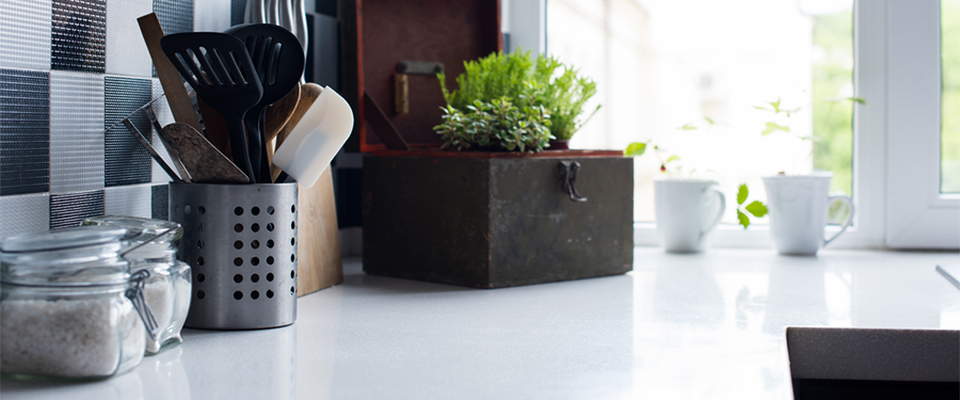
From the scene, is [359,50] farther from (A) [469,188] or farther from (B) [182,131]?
(B) [182,131]

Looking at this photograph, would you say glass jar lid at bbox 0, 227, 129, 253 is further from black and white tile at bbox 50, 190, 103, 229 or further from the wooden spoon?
Answer: the wooden spoon

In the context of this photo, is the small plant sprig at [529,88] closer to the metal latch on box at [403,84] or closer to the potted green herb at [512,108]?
the potted green herb at [512,108]

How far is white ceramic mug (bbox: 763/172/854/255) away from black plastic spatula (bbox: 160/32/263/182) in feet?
3.15

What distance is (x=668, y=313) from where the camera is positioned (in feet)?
2.83

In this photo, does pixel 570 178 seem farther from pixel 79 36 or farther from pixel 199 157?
pixel 79 36

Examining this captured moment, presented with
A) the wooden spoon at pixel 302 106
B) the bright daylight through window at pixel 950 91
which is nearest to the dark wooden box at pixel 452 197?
the wooden spoon at pixel 302 106

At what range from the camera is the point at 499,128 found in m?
1.02

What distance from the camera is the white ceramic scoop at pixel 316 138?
77 centimetres

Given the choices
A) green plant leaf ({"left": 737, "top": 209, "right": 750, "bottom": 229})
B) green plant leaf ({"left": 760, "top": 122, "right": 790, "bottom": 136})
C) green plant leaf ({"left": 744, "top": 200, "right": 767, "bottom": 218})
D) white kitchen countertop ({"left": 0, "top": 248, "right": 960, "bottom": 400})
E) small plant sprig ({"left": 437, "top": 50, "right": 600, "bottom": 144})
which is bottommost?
white kitchen countertop ({"left": 0, "top": 248, "right": 960, "bottom": 400})

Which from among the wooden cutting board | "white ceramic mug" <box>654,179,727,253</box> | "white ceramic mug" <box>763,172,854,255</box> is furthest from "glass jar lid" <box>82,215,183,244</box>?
"white ceramic mug" <box>763,172,854,255</box>

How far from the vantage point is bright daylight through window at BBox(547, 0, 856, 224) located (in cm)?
140

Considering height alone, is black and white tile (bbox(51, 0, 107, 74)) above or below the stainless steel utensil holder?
above

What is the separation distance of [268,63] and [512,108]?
1.29 ft

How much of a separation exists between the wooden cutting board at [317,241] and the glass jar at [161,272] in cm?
27
